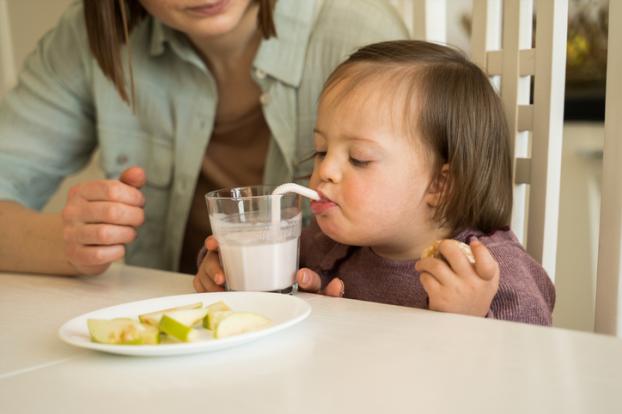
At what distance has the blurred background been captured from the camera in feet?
9.61

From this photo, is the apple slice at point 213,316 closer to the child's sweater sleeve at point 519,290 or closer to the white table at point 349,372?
the white table at point 349,372

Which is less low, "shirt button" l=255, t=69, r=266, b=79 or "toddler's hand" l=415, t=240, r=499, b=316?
"shirt button" l=255, t=69, r=266, b=79

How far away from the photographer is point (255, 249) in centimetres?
104

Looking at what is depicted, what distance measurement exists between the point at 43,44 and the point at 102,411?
1.26 meters

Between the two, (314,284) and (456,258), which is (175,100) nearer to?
(314,284)

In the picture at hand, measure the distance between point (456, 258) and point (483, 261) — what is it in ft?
0.12

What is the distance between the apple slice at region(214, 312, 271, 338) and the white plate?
0.05 ft

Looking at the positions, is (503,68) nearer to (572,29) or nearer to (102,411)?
(102,411)

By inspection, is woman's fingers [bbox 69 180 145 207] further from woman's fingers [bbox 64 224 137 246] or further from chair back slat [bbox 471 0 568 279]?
chair back slat [bbox 471 0 568 279]

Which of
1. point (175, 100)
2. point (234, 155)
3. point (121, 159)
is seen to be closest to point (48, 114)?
point (121, 159)

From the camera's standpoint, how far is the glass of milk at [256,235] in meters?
1.03

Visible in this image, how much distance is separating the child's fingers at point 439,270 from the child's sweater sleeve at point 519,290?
10 centimetres

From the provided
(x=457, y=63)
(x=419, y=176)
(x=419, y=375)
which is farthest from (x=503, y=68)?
(x=419, y=375)

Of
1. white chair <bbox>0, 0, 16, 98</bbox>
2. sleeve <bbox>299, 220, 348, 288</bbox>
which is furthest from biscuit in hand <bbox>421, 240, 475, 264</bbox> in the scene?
white chair <bbox>0, 0, 16, 98</bbox>
